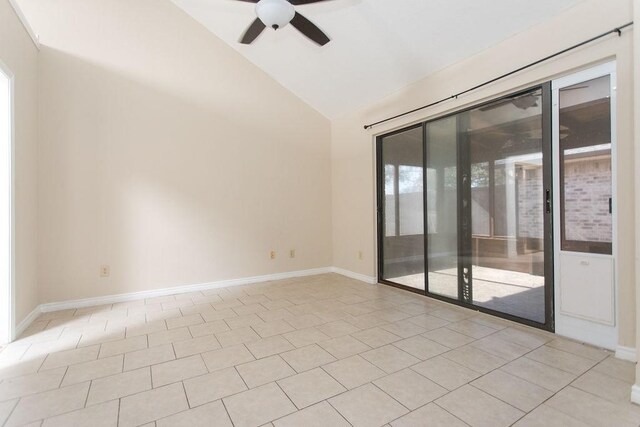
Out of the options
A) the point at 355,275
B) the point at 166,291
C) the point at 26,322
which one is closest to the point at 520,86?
the point at 355,275

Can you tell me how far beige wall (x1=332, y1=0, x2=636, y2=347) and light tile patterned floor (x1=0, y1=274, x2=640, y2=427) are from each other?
2.74ft

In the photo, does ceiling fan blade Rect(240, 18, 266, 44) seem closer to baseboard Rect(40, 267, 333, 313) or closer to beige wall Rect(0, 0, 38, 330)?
beige wall Rect(0, 0, 38, 330)

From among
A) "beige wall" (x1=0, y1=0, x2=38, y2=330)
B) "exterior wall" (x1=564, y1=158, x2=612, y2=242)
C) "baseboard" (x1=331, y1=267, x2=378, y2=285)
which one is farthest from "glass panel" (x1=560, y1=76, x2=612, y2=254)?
"beige wall" (x1=0, y1=0, x2=38, y2=330)

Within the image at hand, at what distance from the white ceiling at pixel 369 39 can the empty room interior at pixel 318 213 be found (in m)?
0.03

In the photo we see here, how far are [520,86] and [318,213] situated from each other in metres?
3.18

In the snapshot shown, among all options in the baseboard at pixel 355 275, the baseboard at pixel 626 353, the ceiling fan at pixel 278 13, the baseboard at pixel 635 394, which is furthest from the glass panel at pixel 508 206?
the ceiling fan at pixel 278 13

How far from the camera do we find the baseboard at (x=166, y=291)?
325cm

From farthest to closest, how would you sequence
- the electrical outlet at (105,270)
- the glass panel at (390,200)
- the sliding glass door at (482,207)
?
the glass panel at (390,200) → the electrical outlet at (105,270) → the sliding glass door at (482,207)

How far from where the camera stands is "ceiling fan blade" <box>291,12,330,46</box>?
2.48 metres

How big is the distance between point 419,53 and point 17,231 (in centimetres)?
418

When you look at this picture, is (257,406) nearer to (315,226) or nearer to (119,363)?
(119,363)

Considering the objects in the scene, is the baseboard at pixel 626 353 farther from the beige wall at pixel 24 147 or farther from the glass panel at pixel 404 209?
the beige wall at pixel 24 147

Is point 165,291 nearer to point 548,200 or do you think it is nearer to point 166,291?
point 166,291

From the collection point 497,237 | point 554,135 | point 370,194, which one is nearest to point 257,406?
point 497,237
